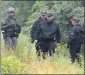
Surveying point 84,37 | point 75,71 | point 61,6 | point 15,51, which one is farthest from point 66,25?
point 75,71

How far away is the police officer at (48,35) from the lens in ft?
39.9

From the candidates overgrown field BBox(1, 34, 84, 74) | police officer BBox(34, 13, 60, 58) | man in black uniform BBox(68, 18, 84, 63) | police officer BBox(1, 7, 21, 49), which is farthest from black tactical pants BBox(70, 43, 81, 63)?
overgrown field BBox(1, 34, 84, 74)

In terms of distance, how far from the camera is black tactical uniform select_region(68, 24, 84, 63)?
42.2 feet

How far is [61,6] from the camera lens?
58.3 feet

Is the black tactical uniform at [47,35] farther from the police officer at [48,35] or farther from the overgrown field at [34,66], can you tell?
the overgrown field at [34,66]

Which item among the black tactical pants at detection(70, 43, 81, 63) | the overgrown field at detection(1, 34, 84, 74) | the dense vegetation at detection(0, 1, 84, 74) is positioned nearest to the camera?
the overgrown field at detection(1, 34, 84, 74)

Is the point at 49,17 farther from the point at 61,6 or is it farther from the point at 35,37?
the point at 61,6

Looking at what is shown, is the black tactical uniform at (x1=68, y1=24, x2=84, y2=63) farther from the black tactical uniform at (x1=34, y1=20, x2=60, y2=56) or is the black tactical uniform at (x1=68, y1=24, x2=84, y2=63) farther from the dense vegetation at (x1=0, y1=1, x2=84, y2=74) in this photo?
the black tactical uniform at (x1=34, y1=20, x2=60, y2=56)

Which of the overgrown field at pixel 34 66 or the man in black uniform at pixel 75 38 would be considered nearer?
the overgrown field at pixel 34 66

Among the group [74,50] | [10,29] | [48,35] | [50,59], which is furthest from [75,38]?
[50,59]

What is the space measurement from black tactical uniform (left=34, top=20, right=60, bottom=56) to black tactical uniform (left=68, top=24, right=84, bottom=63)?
69cm

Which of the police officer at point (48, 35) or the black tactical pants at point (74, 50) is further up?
the police officer at point (48, 35)

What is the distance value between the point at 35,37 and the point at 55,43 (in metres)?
0.64

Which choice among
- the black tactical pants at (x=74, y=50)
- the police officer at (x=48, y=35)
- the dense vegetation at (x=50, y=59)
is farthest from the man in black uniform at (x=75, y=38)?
the police officer at (x=48, y=35)
